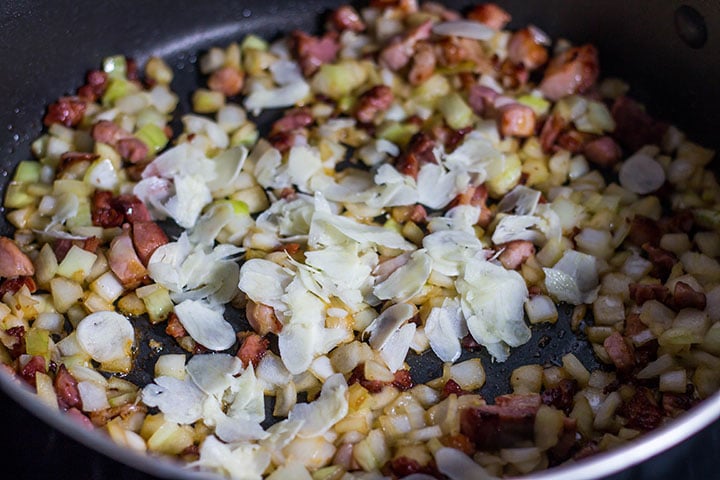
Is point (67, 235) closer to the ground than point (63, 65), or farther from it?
closer to the ground

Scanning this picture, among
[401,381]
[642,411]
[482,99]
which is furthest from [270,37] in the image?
[642,411]

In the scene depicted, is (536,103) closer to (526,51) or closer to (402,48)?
(526,51)

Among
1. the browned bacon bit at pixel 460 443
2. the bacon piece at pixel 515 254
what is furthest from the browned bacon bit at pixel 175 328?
the bacon piece at pixel 515 254

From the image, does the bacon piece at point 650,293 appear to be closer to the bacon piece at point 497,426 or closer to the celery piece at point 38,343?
the bacon piece at point 497,426

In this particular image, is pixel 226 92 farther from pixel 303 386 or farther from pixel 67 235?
pixel 303 386

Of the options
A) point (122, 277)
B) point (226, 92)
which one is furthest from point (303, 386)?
point (226, 92)
